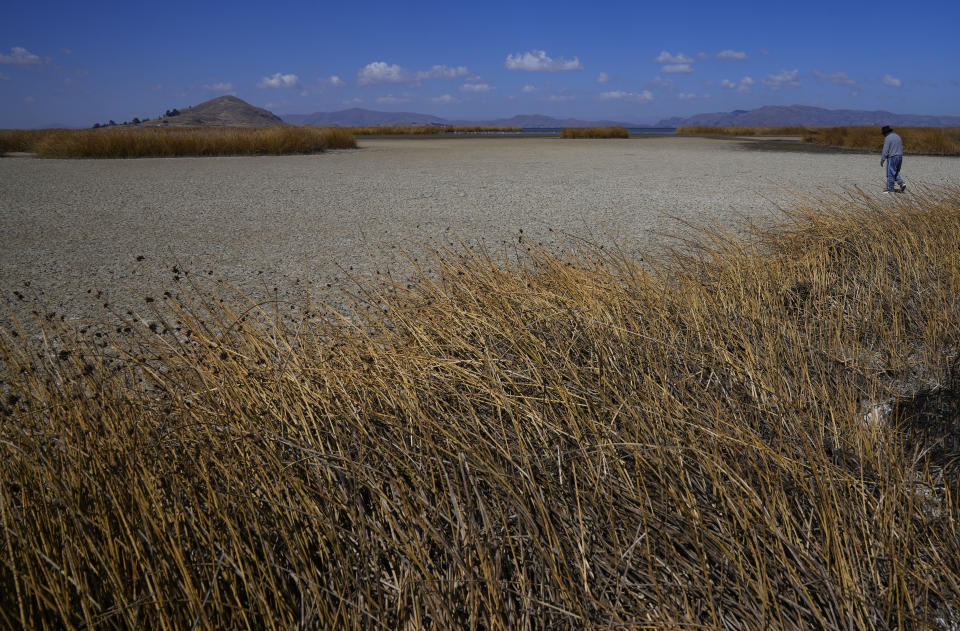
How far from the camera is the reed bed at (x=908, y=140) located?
843 inches

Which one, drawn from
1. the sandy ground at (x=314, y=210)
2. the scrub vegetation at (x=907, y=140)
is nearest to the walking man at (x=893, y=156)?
the sandy ground at (x=314, y=210)

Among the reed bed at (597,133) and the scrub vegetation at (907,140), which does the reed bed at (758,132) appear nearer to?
the reed bed at (597,133)

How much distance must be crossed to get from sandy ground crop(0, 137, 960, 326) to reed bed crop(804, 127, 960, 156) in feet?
17.8

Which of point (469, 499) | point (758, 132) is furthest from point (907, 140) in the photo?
point (758, 132)

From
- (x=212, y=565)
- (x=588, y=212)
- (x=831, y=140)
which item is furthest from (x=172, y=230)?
(x=831, y=140)

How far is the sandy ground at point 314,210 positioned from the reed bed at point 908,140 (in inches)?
213

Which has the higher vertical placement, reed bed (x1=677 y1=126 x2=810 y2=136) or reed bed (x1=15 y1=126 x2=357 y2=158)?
reed bed (x1=677 y1=126 x2=810 y2=136)

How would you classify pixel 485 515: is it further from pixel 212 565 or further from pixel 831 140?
pixel 831 140

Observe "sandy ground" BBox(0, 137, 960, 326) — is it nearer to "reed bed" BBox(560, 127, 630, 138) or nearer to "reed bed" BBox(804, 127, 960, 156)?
"reed bed" BBox(804, 127, 960, 156)

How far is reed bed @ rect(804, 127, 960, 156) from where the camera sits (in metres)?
21.4

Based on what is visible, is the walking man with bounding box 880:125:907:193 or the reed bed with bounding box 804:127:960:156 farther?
the reed bed with bounding box 804:127:960:156

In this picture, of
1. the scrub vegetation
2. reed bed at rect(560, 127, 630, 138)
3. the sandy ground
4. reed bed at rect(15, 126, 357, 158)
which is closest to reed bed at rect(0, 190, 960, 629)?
the sandy ground

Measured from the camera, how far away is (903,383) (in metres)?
2.93

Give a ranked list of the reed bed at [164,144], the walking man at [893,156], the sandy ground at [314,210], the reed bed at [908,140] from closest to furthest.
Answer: the sandy ground at [314,210], the walking man at [893,156], the reed bed at [164,144], the reed bed at [908,140]
